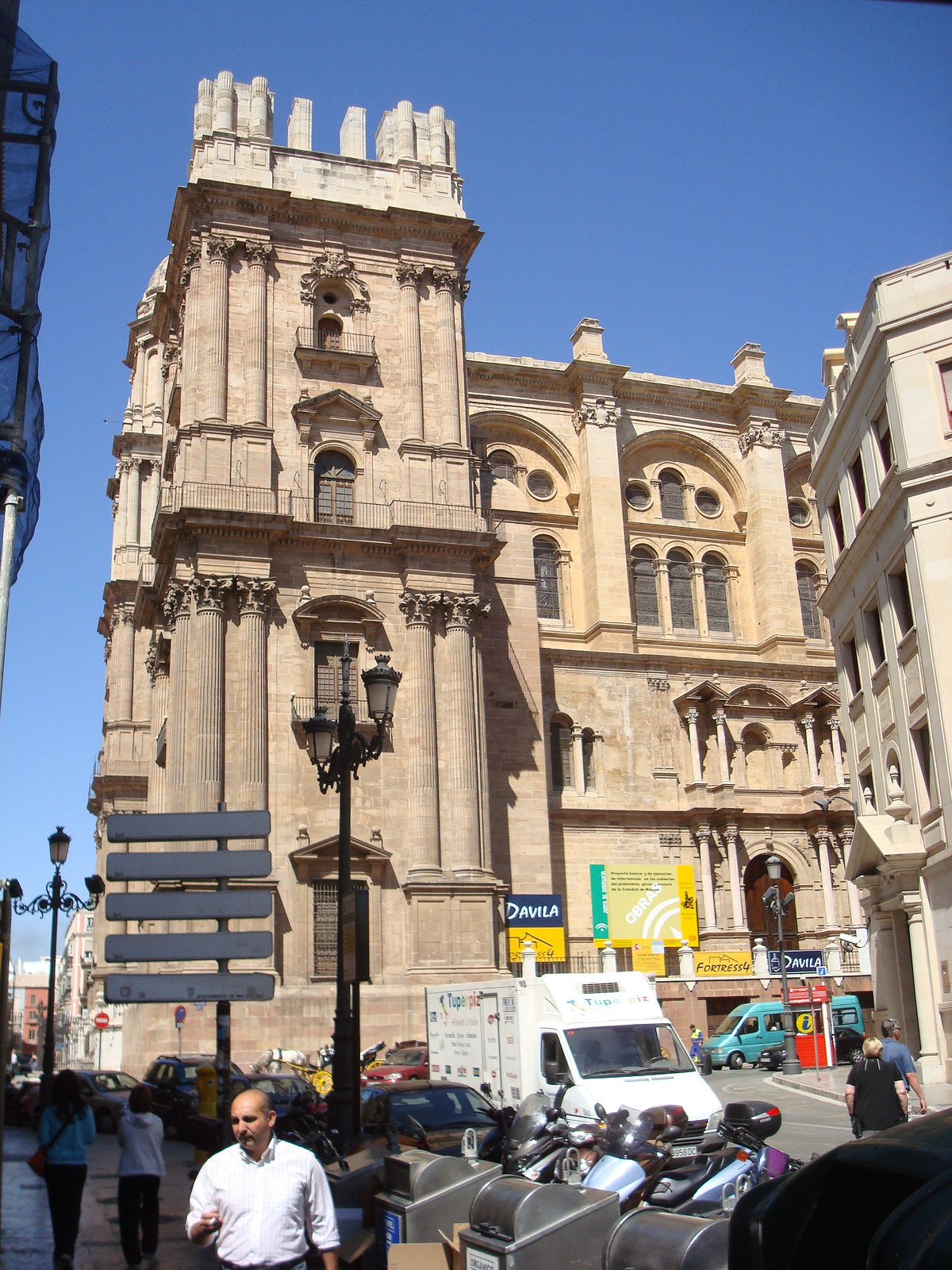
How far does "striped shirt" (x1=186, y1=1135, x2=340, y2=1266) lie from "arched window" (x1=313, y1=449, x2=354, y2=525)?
99.0ft

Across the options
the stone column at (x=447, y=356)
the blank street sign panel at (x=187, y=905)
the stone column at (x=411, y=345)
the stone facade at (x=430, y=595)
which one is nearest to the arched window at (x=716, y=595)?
the stone facade at (x=430, y=595)

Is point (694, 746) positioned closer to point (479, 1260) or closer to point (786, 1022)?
point (786, 1022)

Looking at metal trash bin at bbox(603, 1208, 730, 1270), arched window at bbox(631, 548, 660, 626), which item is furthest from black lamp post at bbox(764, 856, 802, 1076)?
metal trash bin at bbox(603, 1208, 730, 1270)

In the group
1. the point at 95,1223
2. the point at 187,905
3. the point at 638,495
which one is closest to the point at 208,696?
the point at 95,1223

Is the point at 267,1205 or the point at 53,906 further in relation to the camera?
the point at 53,906

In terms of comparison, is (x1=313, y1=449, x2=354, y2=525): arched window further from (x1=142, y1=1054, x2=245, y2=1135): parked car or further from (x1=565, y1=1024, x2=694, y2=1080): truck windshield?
(x1=565, y1=1024, x2=694, y2=1080): truck windshield

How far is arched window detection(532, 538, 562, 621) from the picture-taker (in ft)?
161

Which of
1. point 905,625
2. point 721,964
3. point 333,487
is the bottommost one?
point 721,964

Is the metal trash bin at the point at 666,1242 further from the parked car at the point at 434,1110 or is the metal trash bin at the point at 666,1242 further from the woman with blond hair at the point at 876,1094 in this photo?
the parked car at the point at 434,1110

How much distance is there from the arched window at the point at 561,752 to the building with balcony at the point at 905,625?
16814mm

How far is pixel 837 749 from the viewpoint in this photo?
152 feet

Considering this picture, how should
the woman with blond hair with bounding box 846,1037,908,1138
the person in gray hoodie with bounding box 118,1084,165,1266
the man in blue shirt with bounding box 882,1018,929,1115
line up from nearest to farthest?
the person in gray hoodie with bounding box 118,1084,165,1266, the woman with blond hair with bounding box 846,1037,908,1138, the man in blue shirt with bounding box 882,1018,929,1115

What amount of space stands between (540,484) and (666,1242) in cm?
4525

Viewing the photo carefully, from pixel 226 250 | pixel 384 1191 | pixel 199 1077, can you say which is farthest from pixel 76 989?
pixel 384 1191
